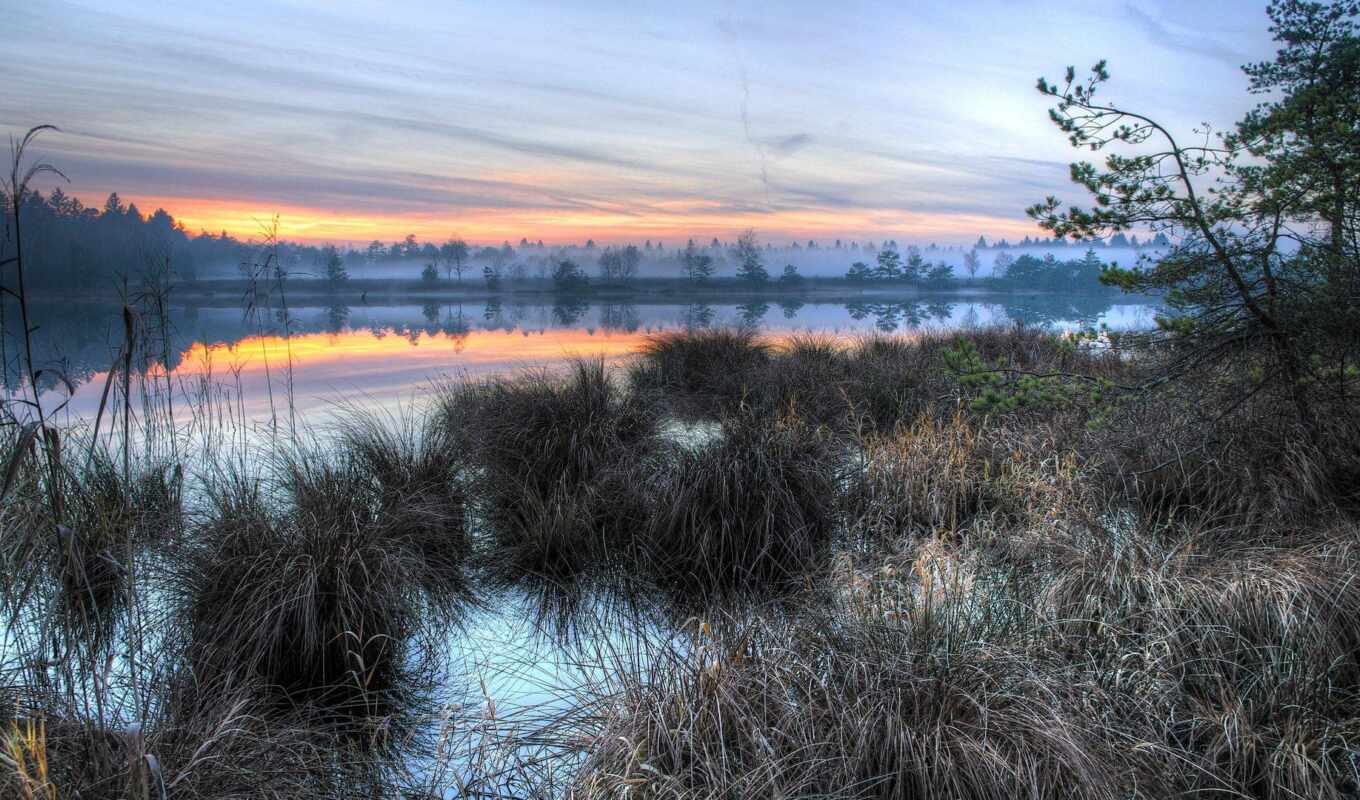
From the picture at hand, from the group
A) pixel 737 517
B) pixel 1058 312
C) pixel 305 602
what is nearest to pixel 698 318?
pixel 1058 312

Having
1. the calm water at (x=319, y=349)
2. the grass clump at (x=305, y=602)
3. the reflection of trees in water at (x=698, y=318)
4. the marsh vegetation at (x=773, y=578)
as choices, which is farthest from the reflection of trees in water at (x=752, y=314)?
the grass clump at (x=305, y=602)

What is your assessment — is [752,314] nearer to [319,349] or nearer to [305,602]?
[319,349]

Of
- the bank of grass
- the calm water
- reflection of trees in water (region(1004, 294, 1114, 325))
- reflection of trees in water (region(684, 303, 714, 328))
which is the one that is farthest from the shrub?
reflection of trees in water (region(684, 303, 714, 328))

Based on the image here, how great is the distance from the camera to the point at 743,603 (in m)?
5.03

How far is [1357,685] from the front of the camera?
3324mm

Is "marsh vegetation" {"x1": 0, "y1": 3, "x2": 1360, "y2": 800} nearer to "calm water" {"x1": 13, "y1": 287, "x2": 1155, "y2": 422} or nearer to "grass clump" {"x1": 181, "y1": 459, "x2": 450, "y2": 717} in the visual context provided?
"grass clump" {"x1": 181, "y1": 459, "x2": 450, "y2": 717}

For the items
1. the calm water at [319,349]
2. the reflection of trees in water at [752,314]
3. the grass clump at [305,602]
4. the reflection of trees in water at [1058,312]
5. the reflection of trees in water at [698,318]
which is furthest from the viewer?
the reflection of trees in water at [752,314]

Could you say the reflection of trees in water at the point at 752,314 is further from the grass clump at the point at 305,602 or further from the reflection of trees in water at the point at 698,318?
the grass clump at the point at 305,602

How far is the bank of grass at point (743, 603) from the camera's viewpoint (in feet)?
8.80

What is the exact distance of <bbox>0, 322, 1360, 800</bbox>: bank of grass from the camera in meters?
2.68

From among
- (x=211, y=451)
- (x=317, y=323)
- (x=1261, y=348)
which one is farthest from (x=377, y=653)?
(x=317, y=323)

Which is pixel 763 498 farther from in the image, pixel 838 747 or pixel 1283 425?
pixel 1283 425

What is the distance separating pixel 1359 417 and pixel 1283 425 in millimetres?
425

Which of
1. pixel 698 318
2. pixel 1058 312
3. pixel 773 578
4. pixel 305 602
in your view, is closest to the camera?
pixel 305 602
